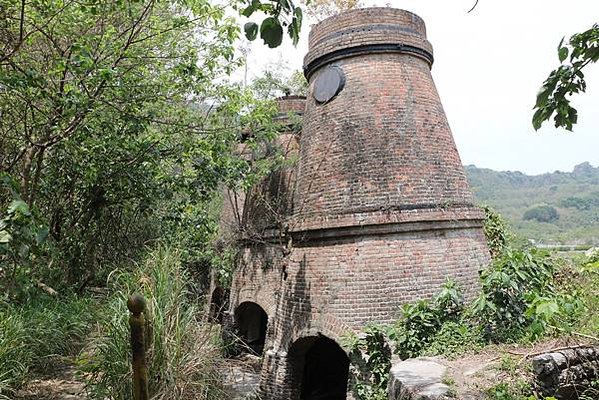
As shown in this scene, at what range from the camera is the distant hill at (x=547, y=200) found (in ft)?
150

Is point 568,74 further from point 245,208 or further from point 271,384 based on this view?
point 245,208

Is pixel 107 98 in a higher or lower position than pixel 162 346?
higher

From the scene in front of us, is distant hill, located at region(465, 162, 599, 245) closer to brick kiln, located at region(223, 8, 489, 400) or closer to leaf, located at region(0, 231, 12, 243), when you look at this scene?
brick kiln, located at region(223, 8, 489, 400)

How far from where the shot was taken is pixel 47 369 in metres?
6.14

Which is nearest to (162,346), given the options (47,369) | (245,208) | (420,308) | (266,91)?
(47,369)

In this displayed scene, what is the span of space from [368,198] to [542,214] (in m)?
59.0

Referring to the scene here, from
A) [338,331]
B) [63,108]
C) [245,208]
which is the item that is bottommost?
[338,331]

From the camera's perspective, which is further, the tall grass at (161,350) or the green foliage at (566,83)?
the tall grass at (161,350)

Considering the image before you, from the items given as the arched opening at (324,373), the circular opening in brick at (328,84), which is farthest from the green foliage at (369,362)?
the circular opening in brick at (328,84)

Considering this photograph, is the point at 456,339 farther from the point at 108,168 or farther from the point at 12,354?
the point at 108,168

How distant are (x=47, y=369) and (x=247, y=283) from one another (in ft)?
20.3

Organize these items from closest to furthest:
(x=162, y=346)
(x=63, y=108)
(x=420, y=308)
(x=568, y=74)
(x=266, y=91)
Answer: (x=568, y=74) → (x=162, y=346) → (x=63, y=108) → (x=420, y=308) → (x=266, y=91)

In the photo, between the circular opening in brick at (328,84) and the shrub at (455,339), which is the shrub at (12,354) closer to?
the shrub at (455,339)

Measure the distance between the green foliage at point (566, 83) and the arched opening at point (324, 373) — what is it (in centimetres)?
715
